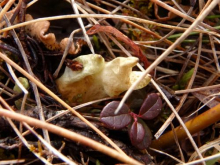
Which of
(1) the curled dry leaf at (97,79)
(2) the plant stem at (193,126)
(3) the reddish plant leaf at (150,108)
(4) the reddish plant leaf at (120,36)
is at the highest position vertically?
(4) the reddish plant leaf at (120,36)

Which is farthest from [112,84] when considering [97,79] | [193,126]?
[193,126]

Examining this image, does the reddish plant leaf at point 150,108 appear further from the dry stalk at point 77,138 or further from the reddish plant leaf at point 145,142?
the dry stalk at point 77,138

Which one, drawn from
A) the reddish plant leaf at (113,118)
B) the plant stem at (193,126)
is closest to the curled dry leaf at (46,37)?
the reddish plant leaf at (113,118)

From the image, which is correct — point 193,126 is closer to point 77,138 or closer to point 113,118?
point 113,118

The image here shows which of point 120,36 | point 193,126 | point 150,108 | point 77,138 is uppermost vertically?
point 120,36

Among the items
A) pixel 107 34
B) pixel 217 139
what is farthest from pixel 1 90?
pixel 217 139

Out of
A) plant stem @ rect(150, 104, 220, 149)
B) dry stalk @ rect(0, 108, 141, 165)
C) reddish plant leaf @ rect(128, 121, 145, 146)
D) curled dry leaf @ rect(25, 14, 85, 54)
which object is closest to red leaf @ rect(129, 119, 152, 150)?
reddish plant leaf @ rect(128, 121, 145, 146)

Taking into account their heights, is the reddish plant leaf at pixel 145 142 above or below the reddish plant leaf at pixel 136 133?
below
